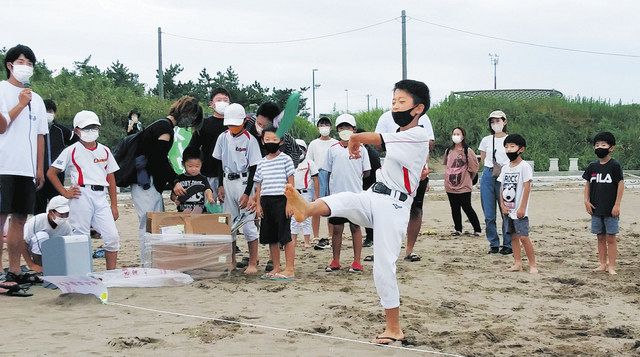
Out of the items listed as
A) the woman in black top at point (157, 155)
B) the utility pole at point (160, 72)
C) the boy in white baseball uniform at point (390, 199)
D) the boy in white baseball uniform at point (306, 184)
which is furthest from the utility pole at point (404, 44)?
the boy in white baseball uniform at point (390, 199)

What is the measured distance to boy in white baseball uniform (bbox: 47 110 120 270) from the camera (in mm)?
7312

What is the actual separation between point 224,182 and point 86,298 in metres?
2.30

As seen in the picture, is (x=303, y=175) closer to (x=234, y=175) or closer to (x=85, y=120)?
(x=234, y=175)

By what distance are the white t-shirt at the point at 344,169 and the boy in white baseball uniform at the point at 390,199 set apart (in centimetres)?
313

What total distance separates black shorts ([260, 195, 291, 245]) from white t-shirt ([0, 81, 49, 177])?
223cm

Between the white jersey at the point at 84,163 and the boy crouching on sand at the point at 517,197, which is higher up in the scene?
the white jersey at the point at 84,163

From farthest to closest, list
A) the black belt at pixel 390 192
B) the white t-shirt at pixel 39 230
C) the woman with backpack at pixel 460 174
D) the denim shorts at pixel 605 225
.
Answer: the woman with backpack at pixel 460 174 → the denim shorts at pixel 605 225 → the white t-shirt at pixel 39 230 → the black belt at pixel 390 192

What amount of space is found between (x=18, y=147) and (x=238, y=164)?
227cm

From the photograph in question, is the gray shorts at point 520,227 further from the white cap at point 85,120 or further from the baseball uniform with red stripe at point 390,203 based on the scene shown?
the white cap at point 85,120

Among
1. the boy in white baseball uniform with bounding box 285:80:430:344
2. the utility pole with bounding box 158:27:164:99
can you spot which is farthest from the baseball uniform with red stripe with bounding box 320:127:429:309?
the utility pole with bounding box 158:27:164:99

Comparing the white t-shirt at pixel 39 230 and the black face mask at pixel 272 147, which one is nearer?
the white t-shirt at pixel 39 230

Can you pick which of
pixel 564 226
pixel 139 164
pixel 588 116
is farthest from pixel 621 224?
pixel 588 116

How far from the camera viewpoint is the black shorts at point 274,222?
7781mm

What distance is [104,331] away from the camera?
5.34m
